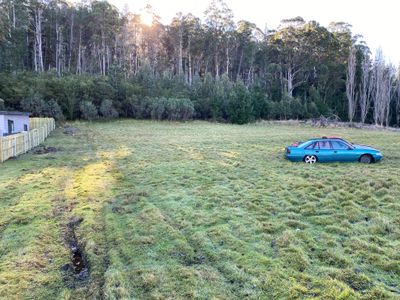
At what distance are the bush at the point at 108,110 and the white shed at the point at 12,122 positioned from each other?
42.1ft

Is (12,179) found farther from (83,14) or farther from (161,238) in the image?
(83,14)

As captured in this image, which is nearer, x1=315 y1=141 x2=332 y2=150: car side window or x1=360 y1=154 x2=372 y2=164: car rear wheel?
x1=360 y1=154 x2=372 y2=164: car rear wheel

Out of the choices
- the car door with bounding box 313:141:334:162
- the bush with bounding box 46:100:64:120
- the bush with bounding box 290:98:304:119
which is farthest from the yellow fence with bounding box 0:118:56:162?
the bush with bounding box 290:98:304:119

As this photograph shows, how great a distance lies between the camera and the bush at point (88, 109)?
119 ft

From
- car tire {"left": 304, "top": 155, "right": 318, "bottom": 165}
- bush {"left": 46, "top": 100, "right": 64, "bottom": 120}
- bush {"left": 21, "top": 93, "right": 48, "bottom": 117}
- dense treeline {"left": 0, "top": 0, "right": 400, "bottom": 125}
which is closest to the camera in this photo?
car tire {"left": 304, "top": 155, "right": 318, "bottom": 165}

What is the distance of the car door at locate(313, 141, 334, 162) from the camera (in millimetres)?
13914

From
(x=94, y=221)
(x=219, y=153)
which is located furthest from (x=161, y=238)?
(x=219, y=153)

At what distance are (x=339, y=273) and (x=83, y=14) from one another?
175 ft

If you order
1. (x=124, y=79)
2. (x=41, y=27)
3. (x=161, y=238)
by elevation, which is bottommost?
(x=161, y=238)

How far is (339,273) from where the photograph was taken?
15.6ft

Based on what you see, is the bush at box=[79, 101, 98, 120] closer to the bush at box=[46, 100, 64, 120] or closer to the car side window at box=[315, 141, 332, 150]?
the bush at box=[46, 100, 64, 120]

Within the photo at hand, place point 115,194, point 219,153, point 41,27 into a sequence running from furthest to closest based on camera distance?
point 41,27 < point 219,153 < point 115,194

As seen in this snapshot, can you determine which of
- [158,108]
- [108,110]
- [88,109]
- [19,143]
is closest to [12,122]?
[19,143]

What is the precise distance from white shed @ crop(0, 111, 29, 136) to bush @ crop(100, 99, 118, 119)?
12.8m
